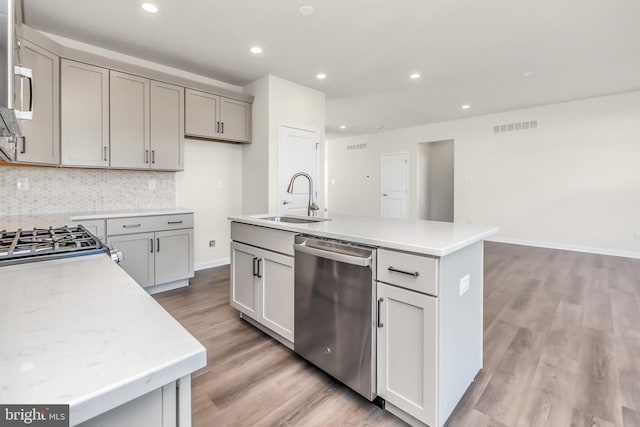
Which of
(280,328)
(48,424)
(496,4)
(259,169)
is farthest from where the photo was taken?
(259,169)

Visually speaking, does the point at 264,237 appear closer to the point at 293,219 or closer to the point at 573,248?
the point at 293,219

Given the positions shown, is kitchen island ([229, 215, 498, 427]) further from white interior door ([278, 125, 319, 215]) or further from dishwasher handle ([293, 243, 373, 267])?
white interior door ([278, 125, 319, 215])

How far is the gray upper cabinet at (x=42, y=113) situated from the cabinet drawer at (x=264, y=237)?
186cm

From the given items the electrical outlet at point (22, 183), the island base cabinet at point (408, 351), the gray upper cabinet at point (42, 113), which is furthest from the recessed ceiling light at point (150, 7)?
the island base cabinet at point (408, 351)

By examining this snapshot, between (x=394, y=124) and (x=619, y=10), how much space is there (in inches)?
179

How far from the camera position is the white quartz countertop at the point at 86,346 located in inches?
16.4

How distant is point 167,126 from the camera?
3.48 m

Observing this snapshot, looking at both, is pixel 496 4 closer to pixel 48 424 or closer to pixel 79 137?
pixel 48 424

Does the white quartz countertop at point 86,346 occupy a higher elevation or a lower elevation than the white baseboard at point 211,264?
higher

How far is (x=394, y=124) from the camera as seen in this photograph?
7.09 metres

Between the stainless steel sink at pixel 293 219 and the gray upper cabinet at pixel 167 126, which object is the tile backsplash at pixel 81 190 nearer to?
the gray upper cabinet at pixel 167 126

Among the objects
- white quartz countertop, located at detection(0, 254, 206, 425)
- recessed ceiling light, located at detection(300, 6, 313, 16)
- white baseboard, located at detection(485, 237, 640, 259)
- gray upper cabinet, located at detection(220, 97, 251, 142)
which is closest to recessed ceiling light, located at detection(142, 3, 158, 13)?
recessed ceiling light, located at detection(300, 6, 313, 16)

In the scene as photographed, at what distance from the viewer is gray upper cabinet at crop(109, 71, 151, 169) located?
3.13 metres

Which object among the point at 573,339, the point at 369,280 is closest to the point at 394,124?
the point at 573,339
